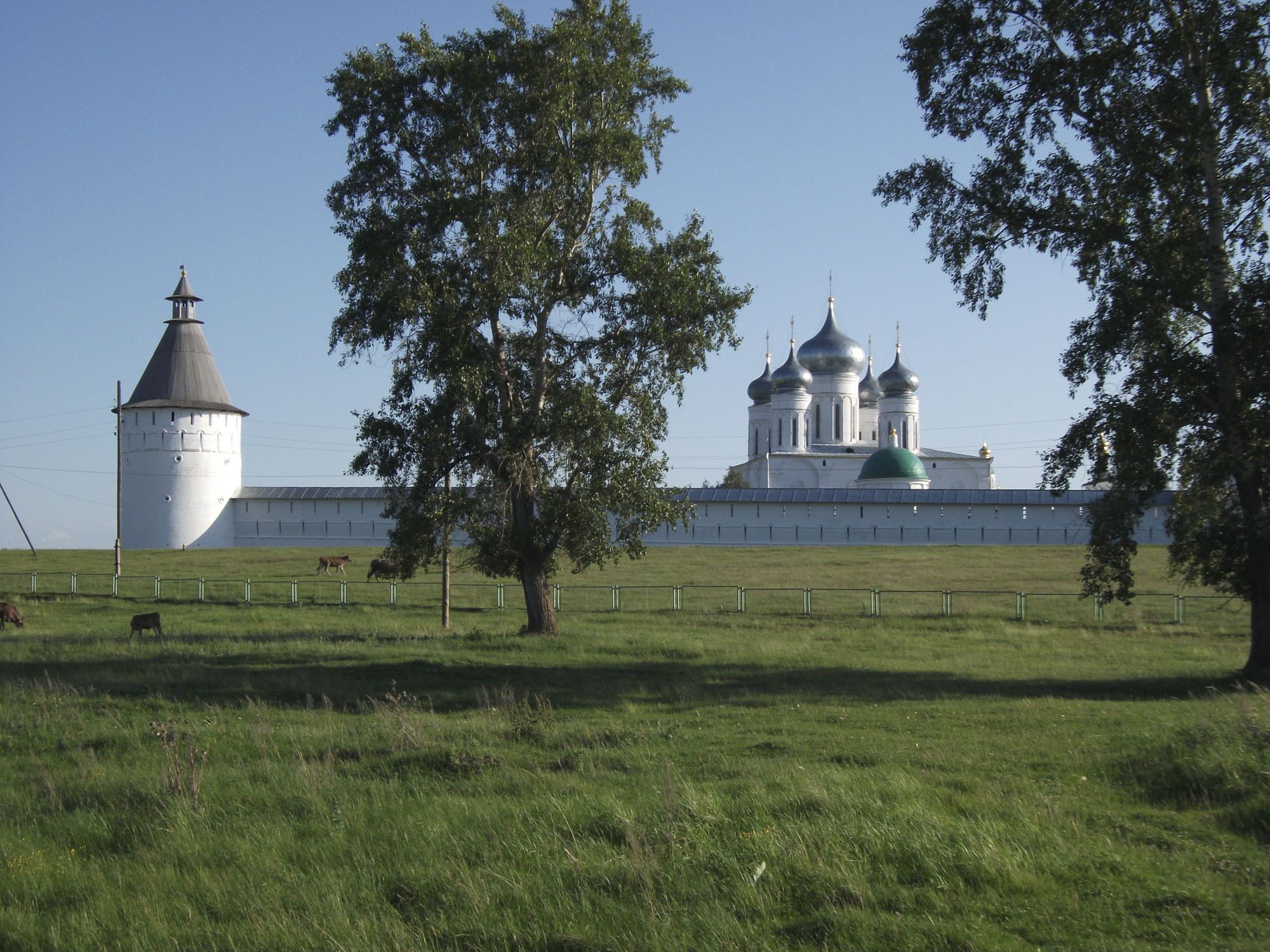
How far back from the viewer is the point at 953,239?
13.7 metres

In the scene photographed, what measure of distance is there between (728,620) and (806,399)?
168 ft

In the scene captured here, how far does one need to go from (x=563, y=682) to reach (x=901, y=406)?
60.7 metres

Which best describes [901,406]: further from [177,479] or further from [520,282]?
[520,282]

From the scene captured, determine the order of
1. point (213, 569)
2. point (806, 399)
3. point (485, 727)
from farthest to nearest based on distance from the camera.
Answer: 1. point (806, 399)
2. point (213, 569)
3. point (485, 727)

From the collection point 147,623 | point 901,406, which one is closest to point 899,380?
point 901,406

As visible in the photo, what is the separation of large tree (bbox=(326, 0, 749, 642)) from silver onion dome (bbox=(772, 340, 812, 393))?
5490cm

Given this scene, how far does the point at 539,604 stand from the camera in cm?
1688

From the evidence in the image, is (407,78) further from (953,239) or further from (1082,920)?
(1082,920)

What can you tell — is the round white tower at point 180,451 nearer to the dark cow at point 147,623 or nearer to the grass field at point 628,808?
the dark cow at point 147,623

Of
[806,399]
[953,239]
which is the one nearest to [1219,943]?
[953,239]

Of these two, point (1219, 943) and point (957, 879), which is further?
point (957, 879)

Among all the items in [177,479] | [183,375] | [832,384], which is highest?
[832,384]

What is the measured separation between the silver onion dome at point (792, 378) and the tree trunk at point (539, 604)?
180 feet

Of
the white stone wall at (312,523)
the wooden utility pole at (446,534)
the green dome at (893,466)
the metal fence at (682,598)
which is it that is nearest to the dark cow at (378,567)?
the metal fence at (682,598)
